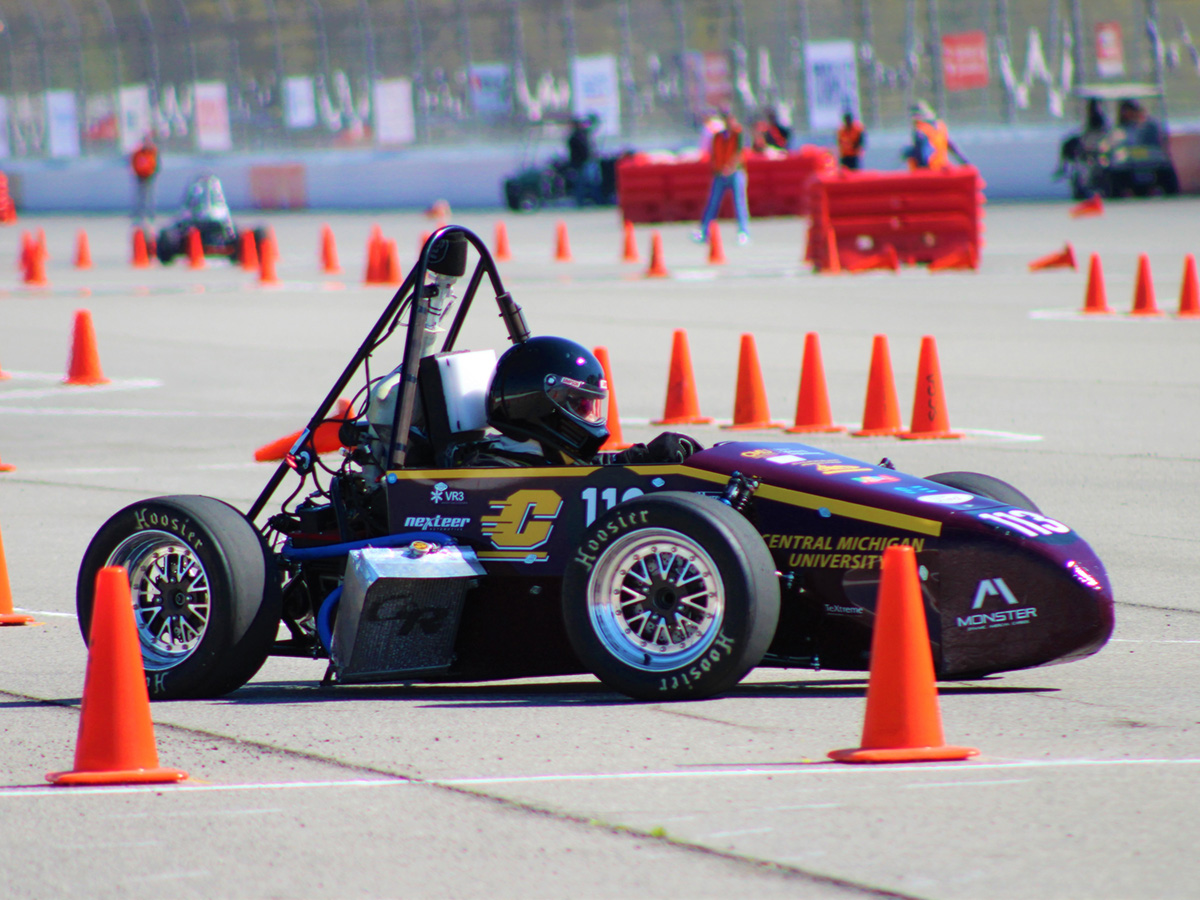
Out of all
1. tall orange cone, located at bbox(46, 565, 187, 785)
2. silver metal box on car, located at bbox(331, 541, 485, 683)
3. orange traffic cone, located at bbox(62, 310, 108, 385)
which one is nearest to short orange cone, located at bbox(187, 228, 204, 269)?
orange traffic cone, located at bbox(62, 310, 108, 385)

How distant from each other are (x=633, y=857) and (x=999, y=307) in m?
16.8

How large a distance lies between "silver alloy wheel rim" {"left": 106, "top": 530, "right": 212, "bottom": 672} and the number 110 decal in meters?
1.20

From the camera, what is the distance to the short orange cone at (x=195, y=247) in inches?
1147

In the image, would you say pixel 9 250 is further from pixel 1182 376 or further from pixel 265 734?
pixel 265 734

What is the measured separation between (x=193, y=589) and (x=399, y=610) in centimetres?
67

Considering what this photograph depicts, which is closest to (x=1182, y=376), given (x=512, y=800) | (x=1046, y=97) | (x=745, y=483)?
(x=745, y=483)

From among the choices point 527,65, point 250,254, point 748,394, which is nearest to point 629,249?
point 250,254

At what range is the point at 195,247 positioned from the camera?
29172 millimetres

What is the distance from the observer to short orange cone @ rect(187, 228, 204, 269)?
29.1 meters

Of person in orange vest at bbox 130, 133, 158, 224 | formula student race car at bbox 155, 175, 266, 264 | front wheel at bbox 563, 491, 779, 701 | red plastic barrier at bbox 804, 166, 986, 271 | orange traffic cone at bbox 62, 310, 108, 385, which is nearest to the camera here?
front wheel at bbox 563, 491, 779, 701

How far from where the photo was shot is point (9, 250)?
36.6m

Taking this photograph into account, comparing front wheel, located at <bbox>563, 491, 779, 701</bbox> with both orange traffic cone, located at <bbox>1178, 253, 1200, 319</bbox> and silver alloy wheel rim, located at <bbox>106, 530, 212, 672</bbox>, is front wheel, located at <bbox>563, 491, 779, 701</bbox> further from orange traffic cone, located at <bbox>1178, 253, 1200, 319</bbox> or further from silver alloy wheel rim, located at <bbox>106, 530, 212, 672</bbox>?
orange traffic cone, located at <bbox>1178, 253, 1200, 319</bbox>

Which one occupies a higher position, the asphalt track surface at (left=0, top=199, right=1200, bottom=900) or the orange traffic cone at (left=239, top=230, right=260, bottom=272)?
the orange traffic cone at (left=239, top=230, right=260, bottom=272)

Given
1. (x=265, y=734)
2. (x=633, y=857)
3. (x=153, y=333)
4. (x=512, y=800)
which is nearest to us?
(x=633, y=857)
